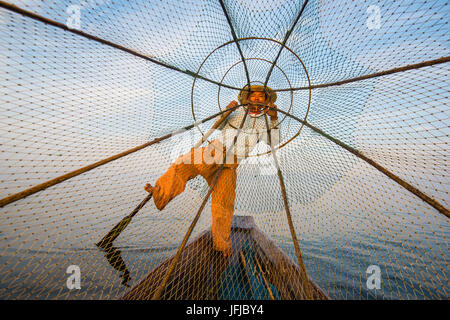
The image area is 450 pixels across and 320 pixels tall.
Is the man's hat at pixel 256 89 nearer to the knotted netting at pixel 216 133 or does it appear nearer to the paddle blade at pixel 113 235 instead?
the knotted netting at pixel 216 133

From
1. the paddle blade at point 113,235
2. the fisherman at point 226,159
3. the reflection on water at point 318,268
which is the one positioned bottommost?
the reflection on water at point 318,268

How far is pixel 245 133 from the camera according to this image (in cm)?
345

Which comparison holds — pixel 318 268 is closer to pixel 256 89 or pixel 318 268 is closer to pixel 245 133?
pixel 245 133

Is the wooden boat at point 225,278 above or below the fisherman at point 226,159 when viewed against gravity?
below

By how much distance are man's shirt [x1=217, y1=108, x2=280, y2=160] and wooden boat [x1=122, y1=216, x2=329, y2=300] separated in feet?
5.77

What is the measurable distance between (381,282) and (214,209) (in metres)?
4.46

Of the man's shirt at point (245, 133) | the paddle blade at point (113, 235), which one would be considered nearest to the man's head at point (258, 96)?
the man's shirt at point (245, 133)

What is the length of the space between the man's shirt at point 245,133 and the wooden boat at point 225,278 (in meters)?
1.76

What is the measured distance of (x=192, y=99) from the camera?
2975 millimetres

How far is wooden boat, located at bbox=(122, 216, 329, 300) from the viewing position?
2160mm

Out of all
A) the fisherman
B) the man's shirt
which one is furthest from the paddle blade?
the man's shirt

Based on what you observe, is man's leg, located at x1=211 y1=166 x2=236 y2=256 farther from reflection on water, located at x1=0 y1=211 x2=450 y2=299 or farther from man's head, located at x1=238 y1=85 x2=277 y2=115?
man's head, located at x1=238 y1=85 x2=277 y2=115

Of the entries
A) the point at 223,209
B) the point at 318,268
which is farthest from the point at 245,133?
the point at 318,268

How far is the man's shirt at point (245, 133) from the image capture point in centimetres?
324
